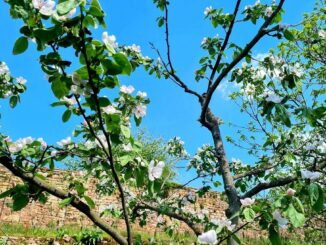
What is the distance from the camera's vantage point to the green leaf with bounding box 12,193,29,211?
5.66 ft

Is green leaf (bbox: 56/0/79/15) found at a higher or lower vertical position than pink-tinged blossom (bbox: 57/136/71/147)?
lower

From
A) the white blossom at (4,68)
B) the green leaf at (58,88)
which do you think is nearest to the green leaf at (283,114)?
the green leaf at (58,88)

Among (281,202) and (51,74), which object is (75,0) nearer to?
(51,74)

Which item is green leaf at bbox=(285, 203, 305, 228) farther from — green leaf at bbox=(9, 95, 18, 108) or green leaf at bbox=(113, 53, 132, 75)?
green leaf at bbox=(9, 95, 18, 108)

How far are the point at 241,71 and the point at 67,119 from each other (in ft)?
8.87

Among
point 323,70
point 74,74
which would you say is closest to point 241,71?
point 74,74

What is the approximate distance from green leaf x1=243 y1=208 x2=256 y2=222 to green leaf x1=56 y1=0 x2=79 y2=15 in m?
0.98

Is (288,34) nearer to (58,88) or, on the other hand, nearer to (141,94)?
(141,94)

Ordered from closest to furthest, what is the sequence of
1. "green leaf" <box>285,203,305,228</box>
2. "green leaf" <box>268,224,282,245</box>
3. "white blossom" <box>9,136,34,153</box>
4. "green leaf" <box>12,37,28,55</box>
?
"green leaf" <box>12,37,28,55</box>
"green leaf" <box>285,203,305,228</box>
"green leaf" <box>268,224,282,245</box>
"white blossom" <box>9,136,34,153</box>

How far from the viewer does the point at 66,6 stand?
1.06 meters

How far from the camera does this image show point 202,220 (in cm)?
359

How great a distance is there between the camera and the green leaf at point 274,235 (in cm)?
155

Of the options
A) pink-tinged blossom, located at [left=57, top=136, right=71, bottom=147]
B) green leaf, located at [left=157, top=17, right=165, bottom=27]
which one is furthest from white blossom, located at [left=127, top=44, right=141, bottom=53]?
pink-tinged blossom, located at [left=57, top=136, right=71, bottom=147]

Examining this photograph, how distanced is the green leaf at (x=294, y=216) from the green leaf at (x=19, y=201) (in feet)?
3.42
